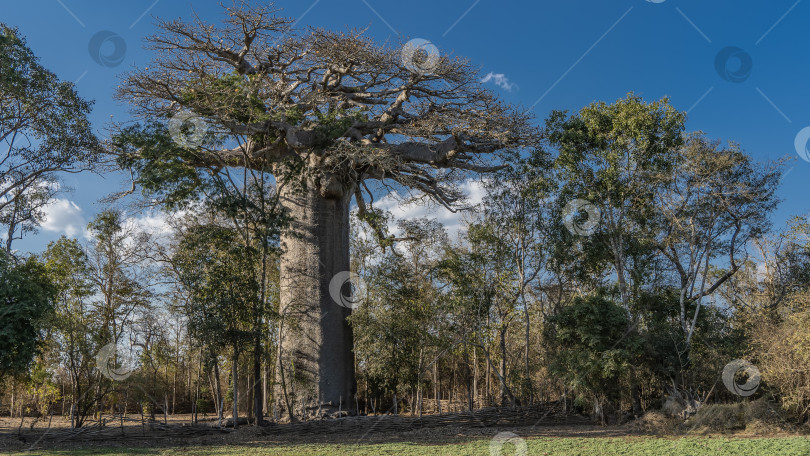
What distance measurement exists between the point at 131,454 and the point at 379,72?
929 cm

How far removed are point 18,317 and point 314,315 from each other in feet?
17.0

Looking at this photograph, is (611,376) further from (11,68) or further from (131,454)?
(11,68)

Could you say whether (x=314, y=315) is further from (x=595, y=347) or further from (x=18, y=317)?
(x=595, y=347)

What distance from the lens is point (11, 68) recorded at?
9.97 meters

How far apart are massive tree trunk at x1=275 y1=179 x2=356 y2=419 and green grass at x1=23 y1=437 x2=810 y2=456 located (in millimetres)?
2998

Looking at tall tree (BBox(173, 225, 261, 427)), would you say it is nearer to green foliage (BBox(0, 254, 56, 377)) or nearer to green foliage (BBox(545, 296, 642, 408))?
green foliage (BBox(0, 254, 56, 377))

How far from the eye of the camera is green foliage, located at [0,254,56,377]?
8.98 metres

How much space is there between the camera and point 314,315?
12.1 meters

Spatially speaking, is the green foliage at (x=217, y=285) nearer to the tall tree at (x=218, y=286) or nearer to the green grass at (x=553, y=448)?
the tall tree at (x=218, y=286)

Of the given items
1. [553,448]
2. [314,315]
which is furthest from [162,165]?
[553,448]

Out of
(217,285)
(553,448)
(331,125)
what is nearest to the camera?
(553,448)

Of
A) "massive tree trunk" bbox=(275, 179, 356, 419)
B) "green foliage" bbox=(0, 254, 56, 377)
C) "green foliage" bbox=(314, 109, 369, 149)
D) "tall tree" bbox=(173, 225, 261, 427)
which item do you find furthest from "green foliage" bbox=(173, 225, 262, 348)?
"green foliage" bbox=(314, 109, 369, 149)

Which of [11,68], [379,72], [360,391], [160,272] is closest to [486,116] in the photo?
[379,72]

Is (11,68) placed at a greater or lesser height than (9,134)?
greater
